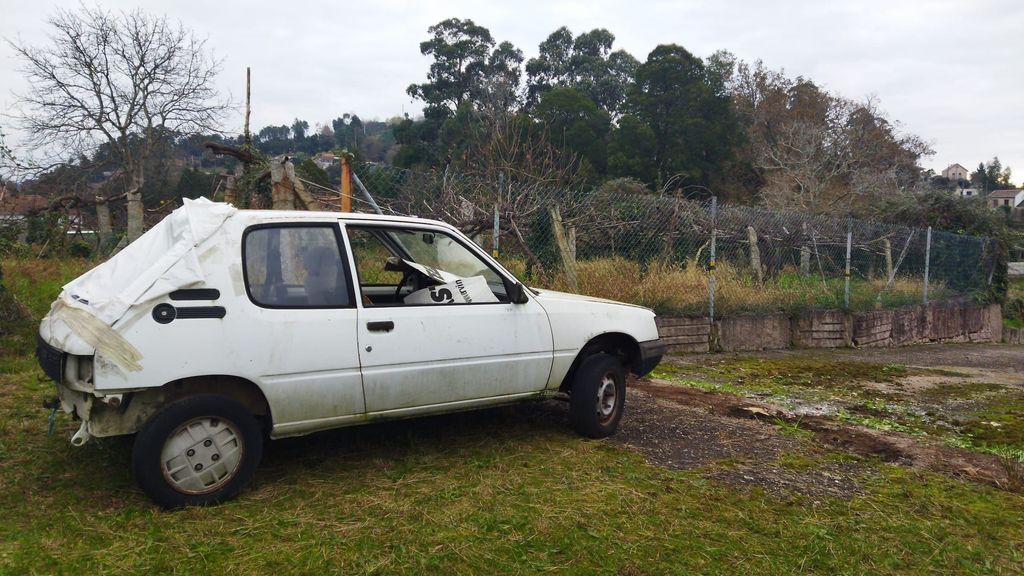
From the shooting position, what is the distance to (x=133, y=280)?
3.66m

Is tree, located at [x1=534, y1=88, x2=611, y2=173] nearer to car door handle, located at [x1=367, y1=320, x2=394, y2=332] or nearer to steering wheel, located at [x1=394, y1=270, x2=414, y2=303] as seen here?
steering wheel, located at [x1=394, y1=270, x2=414, y2=303]

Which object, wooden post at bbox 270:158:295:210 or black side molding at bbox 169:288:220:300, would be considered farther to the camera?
wooden post at bbox 270:158:295:210

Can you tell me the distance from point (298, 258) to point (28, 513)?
187 centimetres

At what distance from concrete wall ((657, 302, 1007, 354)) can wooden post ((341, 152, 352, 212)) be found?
466 centimetres

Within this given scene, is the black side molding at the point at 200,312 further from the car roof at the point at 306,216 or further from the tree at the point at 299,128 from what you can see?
the tree at the point at 299,128

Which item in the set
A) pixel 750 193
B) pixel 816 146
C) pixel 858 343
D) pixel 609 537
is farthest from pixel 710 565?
pixel 750 193

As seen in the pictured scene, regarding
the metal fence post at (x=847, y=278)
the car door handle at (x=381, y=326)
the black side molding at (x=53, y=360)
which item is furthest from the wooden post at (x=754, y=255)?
the black side molding at (x=53, y=360)

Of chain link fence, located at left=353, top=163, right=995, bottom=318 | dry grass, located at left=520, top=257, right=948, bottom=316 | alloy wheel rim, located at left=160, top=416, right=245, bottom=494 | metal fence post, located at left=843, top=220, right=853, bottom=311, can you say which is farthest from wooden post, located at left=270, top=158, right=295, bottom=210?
metal fence post, located at left=843, top=220, right=853, bottom=311

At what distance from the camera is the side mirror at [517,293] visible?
4828 mm

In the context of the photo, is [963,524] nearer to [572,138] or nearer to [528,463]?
[528,463]

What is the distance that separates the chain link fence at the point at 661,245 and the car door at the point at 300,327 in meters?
3.02

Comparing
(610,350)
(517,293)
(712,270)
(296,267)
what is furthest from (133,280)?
(712,270)

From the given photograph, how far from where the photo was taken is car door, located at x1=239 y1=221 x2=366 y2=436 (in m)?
3.82

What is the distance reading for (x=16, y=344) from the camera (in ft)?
24.3
